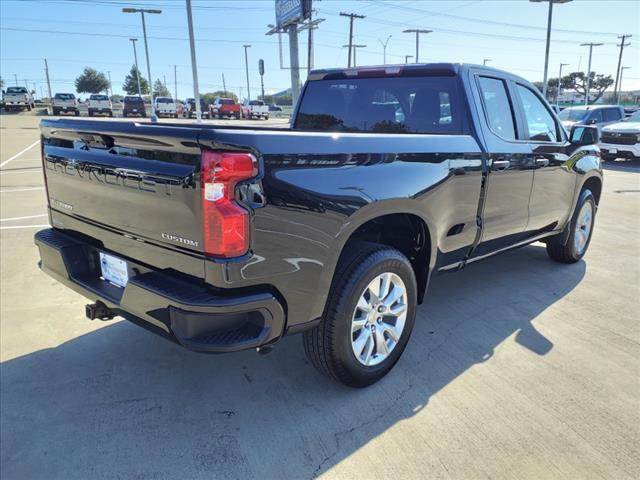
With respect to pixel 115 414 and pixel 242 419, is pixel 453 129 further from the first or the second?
pixel 115 414

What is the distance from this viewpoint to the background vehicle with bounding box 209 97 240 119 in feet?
145

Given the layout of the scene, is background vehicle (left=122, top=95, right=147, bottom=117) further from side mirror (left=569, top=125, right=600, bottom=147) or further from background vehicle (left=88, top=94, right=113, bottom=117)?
side mirror (left=569, top=125, right=600, bottom=147)

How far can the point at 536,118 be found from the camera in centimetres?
429

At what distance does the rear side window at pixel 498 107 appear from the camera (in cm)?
367

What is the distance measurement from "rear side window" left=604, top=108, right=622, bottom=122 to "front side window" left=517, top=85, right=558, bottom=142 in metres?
15.7

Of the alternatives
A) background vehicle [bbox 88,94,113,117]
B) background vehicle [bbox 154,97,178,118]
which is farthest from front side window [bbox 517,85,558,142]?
background vehicle [bbox 154,97,178,118]

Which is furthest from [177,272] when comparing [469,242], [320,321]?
[469,242]

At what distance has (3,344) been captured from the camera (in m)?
3.34

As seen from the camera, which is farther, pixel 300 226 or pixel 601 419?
pixel 601 419

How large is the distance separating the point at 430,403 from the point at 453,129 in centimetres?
187

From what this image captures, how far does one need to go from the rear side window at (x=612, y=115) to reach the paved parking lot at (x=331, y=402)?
16.1 meters

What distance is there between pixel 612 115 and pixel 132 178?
1968cm

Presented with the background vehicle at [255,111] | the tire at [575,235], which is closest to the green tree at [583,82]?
the background vehicle at [255,111]

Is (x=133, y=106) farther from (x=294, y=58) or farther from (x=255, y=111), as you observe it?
(x=294, y=58)
